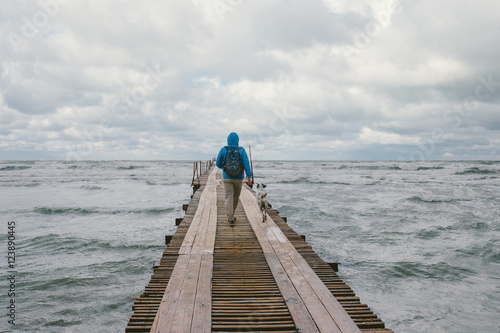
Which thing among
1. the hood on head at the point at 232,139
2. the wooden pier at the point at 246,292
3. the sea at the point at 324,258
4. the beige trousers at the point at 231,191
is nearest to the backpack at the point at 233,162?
the hood on head at the point at 232,139

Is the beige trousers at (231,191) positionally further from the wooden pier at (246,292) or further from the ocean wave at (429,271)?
the ocean wave at (429,271)

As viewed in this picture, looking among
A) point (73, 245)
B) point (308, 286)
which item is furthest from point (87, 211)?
point (308, 286)

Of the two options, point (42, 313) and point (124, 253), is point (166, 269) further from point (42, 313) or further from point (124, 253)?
point (124, 253)

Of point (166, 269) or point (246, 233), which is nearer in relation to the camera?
point (166, 269)

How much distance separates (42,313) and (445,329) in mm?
→ 6386

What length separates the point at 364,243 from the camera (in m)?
10.0

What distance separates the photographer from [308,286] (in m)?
3.96

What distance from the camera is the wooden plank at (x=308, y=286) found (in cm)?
309

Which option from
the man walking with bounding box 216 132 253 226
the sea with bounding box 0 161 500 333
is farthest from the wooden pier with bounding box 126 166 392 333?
the sea with bounding box 0 161 500 333

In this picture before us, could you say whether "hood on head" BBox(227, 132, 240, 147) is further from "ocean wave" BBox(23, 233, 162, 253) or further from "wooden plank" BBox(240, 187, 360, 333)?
"ocean wave" BBox(23, 233, 162, 253)

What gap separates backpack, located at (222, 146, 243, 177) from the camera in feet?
23.5

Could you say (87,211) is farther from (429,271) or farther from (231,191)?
(429,271)

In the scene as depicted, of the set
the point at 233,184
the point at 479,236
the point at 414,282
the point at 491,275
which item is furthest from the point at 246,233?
the point at 479,236

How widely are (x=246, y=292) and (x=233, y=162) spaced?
3.67m
